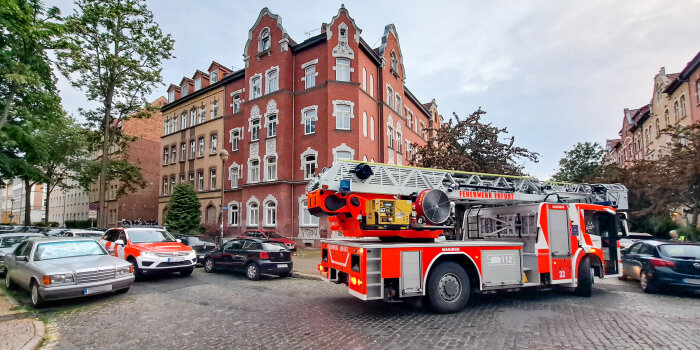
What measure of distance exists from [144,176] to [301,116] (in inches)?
1157

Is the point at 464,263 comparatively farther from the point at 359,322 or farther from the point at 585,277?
the point at 585,277

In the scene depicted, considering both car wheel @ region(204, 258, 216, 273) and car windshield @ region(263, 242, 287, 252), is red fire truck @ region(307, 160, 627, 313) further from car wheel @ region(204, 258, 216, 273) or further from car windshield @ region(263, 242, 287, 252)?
car wheel @ region(204, 258, 216, 273)

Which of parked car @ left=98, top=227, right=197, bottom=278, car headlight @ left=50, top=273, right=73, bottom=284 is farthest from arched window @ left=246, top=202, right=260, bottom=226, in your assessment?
car headlight @ left=50, top=273, right=73, bottom=284

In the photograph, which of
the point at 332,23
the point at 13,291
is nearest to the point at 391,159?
the point at 332,23

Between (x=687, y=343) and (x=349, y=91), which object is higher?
(x=349, y=91)

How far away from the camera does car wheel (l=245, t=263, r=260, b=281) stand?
42.9 feet

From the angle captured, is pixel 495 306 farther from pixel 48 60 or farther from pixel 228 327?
pixel 48 60

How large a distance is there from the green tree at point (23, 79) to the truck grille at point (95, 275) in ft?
36.3

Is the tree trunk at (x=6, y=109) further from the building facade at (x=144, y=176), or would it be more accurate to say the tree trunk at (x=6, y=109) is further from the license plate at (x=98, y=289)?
the building facade at (x=144, y=176)

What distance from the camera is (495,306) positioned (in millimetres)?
8430

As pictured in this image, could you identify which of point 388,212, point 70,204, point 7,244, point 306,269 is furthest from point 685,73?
point 70,204

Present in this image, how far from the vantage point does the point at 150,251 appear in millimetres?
12328

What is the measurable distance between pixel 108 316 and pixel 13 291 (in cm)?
529

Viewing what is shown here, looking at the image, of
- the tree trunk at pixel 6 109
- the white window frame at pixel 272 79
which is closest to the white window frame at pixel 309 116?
the white window frame at pixel 272 79
